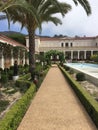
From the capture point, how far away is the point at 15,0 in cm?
1148

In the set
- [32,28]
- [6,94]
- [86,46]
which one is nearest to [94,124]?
[6,94]

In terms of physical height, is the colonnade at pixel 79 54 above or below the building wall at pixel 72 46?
below

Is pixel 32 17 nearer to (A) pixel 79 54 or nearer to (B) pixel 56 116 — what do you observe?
(B) pixel 56 116

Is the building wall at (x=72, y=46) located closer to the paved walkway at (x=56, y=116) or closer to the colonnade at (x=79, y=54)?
the colonnade at (x=79, y=54)

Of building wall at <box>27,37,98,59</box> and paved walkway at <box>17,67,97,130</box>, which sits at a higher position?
building wall at <box>27,37,98,59</box>

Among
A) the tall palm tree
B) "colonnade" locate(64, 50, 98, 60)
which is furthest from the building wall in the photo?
the tall palm tree

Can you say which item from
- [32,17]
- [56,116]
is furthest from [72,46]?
[56,116]

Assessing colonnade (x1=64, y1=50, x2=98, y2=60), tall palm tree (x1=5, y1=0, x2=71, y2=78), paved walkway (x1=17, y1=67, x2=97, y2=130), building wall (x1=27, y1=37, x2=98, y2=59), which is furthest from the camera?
colonnade (x1=64, y1=50, x2=98, y2=60)

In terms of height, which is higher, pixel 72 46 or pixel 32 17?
pixel 32 17

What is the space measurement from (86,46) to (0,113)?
2844 inches

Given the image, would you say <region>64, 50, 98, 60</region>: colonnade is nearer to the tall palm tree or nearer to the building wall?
the building wall

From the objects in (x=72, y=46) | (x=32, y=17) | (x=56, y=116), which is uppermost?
(x=32, y=17)

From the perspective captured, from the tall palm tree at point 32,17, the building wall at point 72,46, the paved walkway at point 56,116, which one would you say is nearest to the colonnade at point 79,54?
the building wall at point 72,46

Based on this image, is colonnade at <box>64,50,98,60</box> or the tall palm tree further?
colonnade at <box>64,50,98,60</box>
